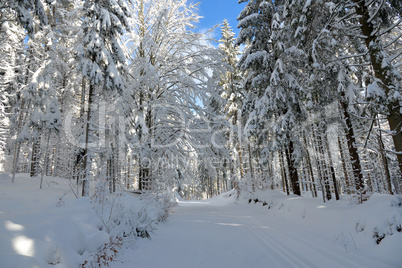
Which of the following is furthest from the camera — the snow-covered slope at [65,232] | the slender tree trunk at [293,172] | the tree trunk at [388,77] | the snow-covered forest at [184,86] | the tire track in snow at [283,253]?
the slender tree trunk at [293,172]

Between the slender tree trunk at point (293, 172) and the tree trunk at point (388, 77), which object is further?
the slender tree trunk at point (293, 172)

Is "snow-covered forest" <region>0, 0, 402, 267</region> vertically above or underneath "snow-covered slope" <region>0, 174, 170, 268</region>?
above

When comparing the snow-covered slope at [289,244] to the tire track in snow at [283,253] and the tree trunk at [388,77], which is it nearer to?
the tire track in snow at [283,253]

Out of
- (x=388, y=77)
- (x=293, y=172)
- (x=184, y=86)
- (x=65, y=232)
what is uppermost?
(x=184, y=86)

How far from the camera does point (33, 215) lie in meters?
4.31

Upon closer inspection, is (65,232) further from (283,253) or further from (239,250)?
(283,253)

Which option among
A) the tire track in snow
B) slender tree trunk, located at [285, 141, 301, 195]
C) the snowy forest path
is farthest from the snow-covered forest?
the tire track in snow

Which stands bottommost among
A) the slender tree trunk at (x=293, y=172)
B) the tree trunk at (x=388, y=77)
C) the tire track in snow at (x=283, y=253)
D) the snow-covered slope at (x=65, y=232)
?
the tire track in snow at (x=283, y=253)

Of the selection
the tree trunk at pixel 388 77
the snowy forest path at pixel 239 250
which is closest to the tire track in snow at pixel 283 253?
the snowy forest path at pixel 239 250

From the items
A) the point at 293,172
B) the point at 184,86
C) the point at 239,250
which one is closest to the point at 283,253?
the point at 239,250

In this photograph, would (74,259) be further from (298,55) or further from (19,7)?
(298,55)

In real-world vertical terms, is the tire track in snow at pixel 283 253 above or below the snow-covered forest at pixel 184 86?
below

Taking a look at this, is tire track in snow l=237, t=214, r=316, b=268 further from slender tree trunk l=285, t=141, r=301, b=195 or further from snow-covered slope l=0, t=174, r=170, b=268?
slender tree trunk l=285, t=141, r=301, b=195

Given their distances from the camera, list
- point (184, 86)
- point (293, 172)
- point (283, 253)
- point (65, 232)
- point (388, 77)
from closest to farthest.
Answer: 1. point (65, 232)
2. point (283, 253)
3. point (388, 77)
4. point (184, 86)
5. point (293, 172)
